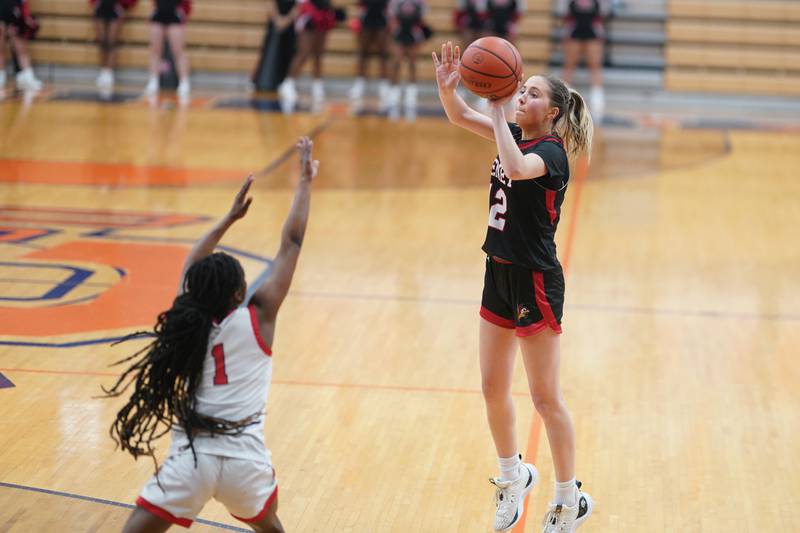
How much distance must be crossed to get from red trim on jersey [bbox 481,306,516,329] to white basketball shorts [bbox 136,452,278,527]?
3.56 feet

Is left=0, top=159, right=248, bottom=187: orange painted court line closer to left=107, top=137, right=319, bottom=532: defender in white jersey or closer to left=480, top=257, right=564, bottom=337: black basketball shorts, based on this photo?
left=480, top=257, right=564, bottom=337: black basketball shorts

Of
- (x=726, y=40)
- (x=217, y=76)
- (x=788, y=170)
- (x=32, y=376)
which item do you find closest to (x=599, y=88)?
(x=726, y=40)

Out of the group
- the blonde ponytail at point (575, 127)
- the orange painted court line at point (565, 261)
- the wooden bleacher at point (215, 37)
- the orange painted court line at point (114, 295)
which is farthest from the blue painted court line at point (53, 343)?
the wooden bleacher at point (215, 37)

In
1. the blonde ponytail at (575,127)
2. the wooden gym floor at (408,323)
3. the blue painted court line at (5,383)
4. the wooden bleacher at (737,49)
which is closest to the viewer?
the blonde ponytail at (575,127)

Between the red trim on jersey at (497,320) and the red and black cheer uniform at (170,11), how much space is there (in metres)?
12.1

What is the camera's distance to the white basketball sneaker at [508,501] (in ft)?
13.1

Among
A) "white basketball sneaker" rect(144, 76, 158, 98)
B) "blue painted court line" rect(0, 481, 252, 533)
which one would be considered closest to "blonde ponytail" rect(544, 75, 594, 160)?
"blue painted court line" rect(0, 481, 252, 533)

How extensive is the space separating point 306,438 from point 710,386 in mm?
2146

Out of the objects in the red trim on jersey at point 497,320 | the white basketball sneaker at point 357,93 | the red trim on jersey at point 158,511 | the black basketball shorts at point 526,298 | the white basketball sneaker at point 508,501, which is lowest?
the white basketball sneaker at point 357,93

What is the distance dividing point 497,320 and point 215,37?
14.0 metres

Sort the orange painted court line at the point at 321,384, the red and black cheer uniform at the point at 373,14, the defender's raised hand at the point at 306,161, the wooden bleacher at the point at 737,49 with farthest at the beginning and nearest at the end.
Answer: the wooden bleacher at the point at 737,49 → the red and black cheer uniform at the point at 373,14 → the orange painted court line at the point at 321,384 → the defender's raised hand at the point at 306,161

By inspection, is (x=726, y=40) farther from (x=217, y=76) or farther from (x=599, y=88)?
(x=217, y=76)

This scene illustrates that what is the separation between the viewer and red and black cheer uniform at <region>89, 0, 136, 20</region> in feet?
51.3

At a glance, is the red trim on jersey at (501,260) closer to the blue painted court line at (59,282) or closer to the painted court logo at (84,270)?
the painted court logo at (84,270)
